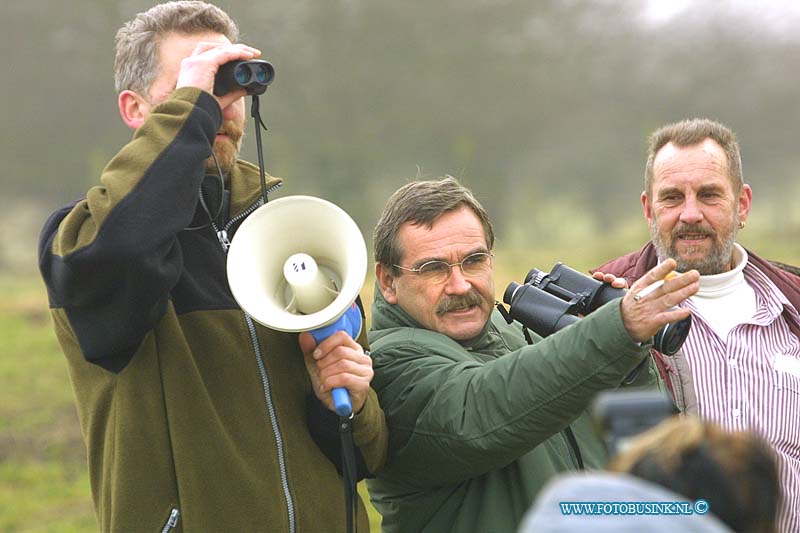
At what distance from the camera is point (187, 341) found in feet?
9.09

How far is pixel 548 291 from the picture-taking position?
3436mm

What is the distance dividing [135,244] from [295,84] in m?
11.1

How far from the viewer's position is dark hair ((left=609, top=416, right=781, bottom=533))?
1.54m

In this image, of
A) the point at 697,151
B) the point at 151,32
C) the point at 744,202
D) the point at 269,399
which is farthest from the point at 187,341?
the point at 744,202

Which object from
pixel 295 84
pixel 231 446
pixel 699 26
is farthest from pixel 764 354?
pixel 699 26

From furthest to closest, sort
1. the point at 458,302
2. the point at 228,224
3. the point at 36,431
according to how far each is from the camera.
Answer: the point at 36,431, the point at 458,302, the point at 228,224

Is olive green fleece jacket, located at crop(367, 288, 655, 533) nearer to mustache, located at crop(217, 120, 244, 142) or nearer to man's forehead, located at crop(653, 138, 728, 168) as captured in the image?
mustache, located at crop(217, 120, 244, 142)

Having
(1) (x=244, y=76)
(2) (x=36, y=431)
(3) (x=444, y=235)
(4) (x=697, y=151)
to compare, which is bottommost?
(2) (x=36, y=431)

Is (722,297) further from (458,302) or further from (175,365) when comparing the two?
(175,365)

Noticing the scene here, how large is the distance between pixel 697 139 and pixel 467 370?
6.01 feet

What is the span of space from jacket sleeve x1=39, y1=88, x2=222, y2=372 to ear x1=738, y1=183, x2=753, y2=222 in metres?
2.55

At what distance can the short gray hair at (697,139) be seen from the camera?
4.30m

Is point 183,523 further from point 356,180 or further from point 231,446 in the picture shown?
point 356,180

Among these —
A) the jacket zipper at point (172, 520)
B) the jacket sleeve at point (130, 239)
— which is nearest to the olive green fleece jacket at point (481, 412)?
the jacket zipper at point (172, 520)
